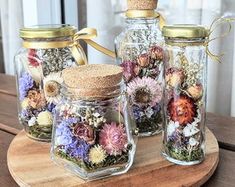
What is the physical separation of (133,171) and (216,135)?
250mm

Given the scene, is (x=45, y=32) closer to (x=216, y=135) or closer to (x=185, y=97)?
(x=185, y=97)

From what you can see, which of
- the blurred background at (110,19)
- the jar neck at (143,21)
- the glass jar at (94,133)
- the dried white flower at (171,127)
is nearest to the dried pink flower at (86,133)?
the glass jar at (94,133)

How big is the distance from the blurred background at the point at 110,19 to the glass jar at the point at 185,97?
40cm

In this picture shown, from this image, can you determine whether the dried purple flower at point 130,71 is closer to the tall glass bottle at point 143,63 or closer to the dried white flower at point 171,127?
the tall glass bottle at point 143,63

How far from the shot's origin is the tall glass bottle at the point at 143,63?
27.1 inches

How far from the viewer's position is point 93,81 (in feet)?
1.71

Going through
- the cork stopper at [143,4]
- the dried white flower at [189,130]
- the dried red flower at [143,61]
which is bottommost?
the dried white flower at [189,130]

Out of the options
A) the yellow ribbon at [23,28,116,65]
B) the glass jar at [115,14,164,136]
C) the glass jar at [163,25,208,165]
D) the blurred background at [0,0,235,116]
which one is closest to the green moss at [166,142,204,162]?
the glass jar at [163,25,208,165]

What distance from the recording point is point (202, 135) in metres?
0.61

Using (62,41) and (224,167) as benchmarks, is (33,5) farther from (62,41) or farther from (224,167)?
(224,167)

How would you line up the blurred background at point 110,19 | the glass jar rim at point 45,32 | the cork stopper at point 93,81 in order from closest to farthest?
the cork stopper at point 93,81 < the glass jar rim at point 45,32 < the blurred background at point 110,19

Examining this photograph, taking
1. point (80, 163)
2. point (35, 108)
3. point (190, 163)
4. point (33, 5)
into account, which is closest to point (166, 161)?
point (190, 163)

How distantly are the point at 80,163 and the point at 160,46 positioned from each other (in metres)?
0.27

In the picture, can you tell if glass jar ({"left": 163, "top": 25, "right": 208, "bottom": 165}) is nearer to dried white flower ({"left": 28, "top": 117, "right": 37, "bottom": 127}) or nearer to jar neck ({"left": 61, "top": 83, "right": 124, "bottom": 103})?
jar neck ({"left": 61, "top": 83, "right": 124, "bottom": 103})
